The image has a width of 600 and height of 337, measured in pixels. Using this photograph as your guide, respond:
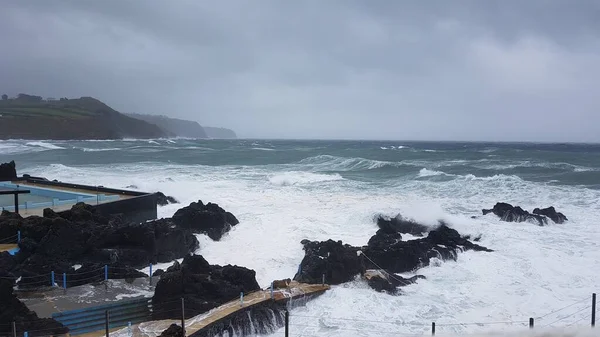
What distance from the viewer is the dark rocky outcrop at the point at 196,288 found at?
7.24 m

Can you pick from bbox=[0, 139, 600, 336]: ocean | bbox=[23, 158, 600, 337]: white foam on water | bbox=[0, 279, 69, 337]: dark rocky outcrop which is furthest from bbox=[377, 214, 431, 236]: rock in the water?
bbox=[0, 279, 69, 337]: dark rocky outcrop

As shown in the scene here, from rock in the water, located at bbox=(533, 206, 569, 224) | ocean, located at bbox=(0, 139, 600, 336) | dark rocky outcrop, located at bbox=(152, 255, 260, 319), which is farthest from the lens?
rock in the water, located at bbox=(533, 206, 569, 224)

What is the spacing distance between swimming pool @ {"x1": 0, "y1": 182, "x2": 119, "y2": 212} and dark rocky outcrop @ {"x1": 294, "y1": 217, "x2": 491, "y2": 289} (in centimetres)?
751

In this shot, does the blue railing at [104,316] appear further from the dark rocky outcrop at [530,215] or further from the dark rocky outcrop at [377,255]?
the dark rocky outcrop at [530,215]

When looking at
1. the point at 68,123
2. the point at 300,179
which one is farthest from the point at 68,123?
the point at 300,179

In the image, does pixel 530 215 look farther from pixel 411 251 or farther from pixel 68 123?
pixel 68 123

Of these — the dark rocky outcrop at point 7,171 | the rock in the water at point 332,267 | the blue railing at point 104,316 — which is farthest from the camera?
the dark rocky outcrop at point 7,171

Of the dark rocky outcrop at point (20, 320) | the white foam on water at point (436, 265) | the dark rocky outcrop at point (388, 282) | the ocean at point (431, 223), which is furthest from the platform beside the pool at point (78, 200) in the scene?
the dark rocky outcrop at point (388, 282)

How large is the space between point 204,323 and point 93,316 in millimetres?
1916

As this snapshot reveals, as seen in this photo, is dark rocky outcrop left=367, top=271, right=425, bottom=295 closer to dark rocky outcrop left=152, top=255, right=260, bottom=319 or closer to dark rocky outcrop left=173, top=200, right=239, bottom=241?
dark rocky outcrop left=152, top=255, right=260, bottom=319

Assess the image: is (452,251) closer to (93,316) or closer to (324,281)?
(324,281)

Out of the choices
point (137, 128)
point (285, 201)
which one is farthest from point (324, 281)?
point (137, 128)

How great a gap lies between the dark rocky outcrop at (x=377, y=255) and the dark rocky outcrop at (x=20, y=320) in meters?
4.71

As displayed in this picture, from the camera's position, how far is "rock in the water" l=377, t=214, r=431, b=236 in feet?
48.1
